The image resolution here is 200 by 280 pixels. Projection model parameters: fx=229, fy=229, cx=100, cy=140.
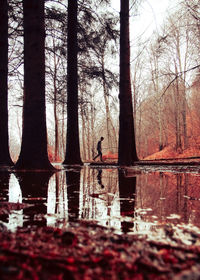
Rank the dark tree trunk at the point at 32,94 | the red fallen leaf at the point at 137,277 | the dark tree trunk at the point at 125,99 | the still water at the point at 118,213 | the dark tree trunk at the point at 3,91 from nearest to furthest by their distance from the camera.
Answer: the red fallen leaf at the point at 137,277 < the still water at the point at 118,213 < the dark tree trunk at the point at 32,94 < the dark tree trunk at the point at 125,99 < the dark tree trunk at the point at 3,91

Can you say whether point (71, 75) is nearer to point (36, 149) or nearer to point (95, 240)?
Result: point (36, 149)

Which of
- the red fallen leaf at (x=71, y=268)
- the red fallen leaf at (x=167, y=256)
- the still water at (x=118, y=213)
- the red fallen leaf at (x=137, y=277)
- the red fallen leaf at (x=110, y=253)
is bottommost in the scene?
the still water at (x=118, y=213)

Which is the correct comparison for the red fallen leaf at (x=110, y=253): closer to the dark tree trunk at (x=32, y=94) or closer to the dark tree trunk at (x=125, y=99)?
the dark tree trunk at (x=32, y=94)

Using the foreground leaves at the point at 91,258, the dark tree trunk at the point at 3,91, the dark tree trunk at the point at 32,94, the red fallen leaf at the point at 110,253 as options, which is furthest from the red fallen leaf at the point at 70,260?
→ the dark tree trunk at the point at 3,91

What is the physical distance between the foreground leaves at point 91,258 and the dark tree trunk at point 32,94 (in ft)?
15.7

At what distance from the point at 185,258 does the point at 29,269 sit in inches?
24.0

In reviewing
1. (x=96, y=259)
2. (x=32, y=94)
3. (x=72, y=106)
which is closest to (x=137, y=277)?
(x=96, y=259)

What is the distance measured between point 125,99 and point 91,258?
7216mm

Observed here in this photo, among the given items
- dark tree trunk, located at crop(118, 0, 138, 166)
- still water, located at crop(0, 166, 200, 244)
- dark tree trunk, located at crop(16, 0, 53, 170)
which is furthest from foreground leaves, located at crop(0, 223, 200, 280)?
dark tree trunk, located at crop(118, 0, 138, 166)

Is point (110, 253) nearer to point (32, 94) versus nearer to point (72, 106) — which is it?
point (32, 94)

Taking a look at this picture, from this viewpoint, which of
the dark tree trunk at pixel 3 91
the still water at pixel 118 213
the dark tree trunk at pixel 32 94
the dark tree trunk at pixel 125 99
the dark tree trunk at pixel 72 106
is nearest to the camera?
the still water at pixel 118 213

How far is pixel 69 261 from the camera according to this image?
0.84 m

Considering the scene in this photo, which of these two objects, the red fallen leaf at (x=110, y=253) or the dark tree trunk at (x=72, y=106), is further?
the dark tree trunk at (x=72, y=106)

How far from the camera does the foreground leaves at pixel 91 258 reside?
30.3 inches
